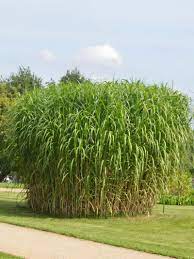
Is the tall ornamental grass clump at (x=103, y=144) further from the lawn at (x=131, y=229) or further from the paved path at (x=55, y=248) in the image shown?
the paved path at (x=55, y=248)

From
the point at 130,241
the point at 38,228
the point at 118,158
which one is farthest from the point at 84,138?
the point at 130,241

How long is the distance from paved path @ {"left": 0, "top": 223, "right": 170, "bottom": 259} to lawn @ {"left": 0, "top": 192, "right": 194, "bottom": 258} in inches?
11.8

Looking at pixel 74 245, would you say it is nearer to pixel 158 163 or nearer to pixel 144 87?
pixel 158 163

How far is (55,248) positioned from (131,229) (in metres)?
3.45

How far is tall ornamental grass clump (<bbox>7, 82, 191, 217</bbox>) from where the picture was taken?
13.7m

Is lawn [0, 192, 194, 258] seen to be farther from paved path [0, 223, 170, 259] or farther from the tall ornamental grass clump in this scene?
the tall ornamental grass clump

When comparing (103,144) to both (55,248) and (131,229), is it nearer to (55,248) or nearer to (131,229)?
(131,229)

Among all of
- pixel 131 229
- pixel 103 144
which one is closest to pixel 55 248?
pixel 131 229

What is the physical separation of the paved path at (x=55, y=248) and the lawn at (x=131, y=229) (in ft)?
0.98

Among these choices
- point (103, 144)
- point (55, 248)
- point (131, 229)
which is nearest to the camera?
point (55, 248)

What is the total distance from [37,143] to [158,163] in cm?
304

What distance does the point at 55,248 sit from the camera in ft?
30.4

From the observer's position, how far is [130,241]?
1000 centimetres

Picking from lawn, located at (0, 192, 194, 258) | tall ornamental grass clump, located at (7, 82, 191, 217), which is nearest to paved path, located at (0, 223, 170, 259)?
lawn, located at (0, 192, 194, 258)
